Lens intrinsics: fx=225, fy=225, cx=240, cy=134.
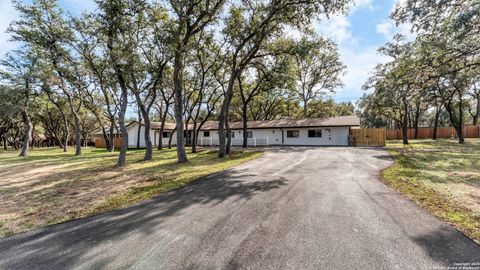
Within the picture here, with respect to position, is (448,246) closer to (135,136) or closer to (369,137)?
(369,137)

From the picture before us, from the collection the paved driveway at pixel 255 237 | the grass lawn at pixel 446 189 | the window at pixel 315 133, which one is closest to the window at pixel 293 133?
the window at pixel 315 133

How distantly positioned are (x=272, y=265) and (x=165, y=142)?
98.3 ft

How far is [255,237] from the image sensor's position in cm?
347

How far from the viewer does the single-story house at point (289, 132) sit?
2344cm

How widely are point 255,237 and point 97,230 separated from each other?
276 cm

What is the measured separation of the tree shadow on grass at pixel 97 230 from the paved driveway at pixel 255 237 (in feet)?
0.06

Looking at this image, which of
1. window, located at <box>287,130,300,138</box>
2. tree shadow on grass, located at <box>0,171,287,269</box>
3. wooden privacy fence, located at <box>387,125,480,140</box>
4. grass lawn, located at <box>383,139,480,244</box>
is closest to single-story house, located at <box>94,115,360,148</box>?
window, located at <box>287,130,300,138</box>

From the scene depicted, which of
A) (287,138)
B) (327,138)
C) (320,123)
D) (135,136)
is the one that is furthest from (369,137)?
(135,136)

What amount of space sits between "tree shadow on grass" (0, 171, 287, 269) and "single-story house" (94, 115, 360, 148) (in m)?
19.3

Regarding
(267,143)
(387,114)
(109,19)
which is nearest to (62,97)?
(109,19)

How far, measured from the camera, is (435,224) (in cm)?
384

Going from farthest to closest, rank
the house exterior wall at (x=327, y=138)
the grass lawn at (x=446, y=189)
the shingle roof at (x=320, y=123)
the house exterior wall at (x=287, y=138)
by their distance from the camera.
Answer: the house exterior wall at (x=287, y=138), the house exterior wall at (x=327, y=138), the shingle roof at (x=320, y=123), the grass lawn at (x=446, y=189)

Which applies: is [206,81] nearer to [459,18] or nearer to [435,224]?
Answer: [459,18]

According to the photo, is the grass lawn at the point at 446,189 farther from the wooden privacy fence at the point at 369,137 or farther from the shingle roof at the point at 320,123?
the shingle roof at the point at 320,123
